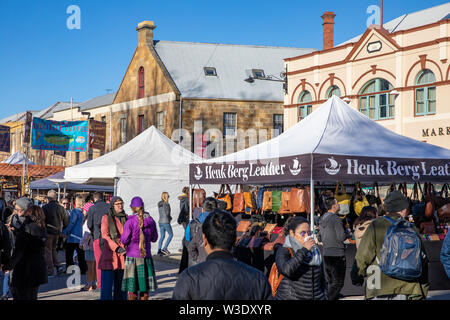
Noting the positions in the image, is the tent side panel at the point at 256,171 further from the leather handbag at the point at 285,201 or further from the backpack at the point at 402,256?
the backpack at the point at 402,256

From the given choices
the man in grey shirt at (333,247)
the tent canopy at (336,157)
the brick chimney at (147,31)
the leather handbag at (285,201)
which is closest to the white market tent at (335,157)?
the tent canopy at (336,157)

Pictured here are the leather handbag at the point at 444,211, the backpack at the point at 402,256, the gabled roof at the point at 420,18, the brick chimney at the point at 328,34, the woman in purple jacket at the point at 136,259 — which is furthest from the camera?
the brick chimney at the point at 328,34

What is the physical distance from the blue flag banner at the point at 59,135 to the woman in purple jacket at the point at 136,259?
21.1m

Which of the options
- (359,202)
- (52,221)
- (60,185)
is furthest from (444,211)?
(60,185)

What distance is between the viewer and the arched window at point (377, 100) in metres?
27.3

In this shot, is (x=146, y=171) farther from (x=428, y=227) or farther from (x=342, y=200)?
(x=428, y=227)

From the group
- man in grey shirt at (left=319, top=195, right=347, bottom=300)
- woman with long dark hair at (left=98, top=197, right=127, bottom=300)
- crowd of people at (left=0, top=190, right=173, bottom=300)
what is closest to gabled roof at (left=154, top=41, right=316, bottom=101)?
crowd of people at (left=0, top=190, right=173, bottom=300)

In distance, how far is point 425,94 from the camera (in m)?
25.8

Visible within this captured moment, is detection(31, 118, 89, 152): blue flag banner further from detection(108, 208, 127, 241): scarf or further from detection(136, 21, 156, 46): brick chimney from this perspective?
detection(108, 208, 127, 241): scarf

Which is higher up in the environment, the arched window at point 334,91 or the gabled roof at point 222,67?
the gabled roof at point 222,67

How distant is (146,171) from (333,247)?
9.58m

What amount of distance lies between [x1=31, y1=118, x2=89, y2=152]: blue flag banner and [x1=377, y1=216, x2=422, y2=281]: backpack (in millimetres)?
25493
